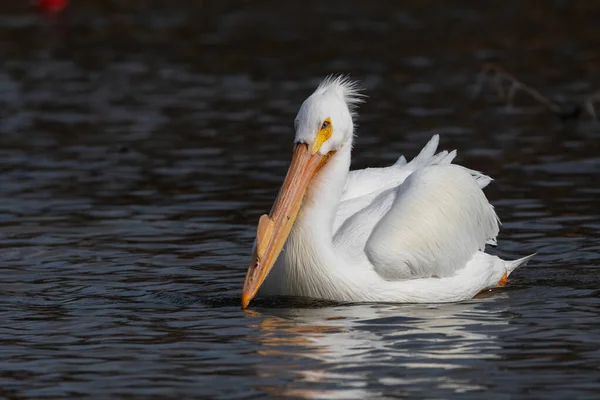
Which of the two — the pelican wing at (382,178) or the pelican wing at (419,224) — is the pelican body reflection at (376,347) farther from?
the pelican wing at (382,178)

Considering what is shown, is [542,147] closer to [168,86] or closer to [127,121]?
[127,121]

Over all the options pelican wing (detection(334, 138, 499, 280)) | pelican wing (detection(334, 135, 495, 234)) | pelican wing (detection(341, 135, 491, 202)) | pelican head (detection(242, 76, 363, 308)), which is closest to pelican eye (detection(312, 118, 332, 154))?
pelican head (detection(242, 76, 363, 308))

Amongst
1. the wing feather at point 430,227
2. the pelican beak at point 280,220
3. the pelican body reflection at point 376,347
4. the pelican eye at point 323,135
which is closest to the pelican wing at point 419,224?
the wing feather at point 430,227

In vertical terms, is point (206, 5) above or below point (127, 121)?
above

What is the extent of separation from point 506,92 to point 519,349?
8.87 metres

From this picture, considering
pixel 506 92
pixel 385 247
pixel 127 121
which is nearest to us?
pixel 385 247

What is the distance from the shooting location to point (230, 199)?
34.4 feet

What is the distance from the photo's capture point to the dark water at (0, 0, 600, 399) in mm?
6098

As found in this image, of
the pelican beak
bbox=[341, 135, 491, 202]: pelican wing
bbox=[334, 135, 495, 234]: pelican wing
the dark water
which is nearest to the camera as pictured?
the dark water

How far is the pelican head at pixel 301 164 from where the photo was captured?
7.02 m

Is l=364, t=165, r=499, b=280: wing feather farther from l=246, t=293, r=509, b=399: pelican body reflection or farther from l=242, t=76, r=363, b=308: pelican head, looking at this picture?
l=242, t=76, r=363, b=308: pelican head

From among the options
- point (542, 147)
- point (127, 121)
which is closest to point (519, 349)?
point (542, 147)

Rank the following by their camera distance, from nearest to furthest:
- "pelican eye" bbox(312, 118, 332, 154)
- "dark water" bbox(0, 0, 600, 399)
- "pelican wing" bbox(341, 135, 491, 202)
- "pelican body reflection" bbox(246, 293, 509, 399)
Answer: "pelican body reflection" bbox(246, 293, 509, 399), "dark water" bbox(0, 0, 600, 399), "pelican eye" bbox(312, 118, 332, 154), "pelican wing" bbox(341, 135, 491, 202)

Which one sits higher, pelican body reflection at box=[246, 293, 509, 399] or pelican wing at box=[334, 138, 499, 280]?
pelican wing at box=[334, 138, 499, 280]
